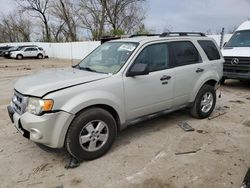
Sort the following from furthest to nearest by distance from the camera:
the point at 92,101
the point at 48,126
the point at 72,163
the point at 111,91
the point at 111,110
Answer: the point at 111,110 < the point at 111,91 < the point at 72,163 < the point at 92,101 < the point at 48,126

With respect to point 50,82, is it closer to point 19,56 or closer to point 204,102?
point 204,102

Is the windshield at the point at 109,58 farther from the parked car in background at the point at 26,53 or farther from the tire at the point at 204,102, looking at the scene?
the parked car in background at the point at 26,53

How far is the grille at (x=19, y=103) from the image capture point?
3.27 metres

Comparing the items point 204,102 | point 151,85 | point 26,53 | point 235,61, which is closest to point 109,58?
point 151,85

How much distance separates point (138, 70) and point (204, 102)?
2.13 m

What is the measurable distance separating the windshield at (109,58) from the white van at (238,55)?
523 cm

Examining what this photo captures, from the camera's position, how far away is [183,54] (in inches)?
183

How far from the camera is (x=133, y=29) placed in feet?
112

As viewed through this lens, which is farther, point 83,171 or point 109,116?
point 109,116

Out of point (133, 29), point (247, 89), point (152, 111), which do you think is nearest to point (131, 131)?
point (152, 111)

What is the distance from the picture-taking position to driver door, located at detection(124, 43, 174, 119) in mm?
3816

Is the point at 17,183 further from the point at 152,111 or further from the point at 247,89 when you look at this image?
the point at 247,89

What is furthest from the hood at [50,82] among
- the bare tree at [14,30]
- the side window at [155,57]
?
the bare tree at [14,30]

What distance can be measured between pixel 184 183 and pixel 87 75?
199 cm
